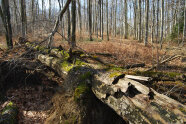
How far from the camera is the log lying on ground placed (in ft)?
5.69

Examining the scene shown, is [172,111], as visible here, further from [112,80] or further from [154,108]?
[112,80]

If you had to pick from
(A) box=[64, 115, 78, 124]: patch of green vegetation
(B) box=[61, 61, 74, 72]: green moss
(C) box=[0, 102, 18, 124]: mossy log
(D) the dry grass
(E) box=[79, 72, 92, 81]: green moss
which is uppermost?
(D) the dry grass

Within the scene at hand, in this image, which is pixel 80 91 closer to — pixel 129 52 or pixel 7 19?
pixel 129 52

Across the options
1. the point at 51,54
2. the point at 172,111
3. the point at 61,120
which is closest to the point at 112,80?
the point at 172,111

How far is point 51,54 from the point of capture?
17.6ft

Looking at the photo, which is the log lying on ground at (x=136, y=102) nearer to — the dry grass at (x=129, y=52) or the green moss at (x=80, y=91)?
the green moss at (x=80, y=91)

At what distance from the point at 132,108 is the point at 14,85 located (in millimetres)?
4877

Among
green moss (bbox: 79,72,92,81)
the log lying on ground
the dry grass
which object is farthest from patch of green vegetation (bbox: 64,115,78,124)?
the dry grass

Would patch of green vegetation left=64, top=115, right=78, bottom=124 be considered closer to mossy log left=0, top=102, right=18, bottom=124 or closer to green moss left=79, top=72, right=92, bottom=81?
green moss left=79, top=72, right=92, bottom=81

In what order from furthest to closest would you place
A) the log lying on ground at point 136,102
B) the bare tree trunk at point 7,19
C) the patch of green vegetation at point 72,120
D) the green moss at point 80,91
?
the bare tree trunk at point 7,19
the green moss at point 80,91
the patch of green vegetation at point 72,120
the log lying on ground at point 136,102

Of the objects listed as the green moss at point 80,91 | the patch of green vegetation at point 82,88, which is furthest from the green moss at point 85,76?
the green moss at point 80,91

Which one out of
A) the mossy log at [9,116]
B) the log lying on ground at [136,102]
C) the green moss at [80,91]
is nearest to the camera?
the log lying on ground at [136,102]

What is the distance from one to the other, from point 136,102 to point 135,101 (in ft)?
0.09

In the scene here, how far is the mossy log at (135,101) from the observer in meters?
1.74
